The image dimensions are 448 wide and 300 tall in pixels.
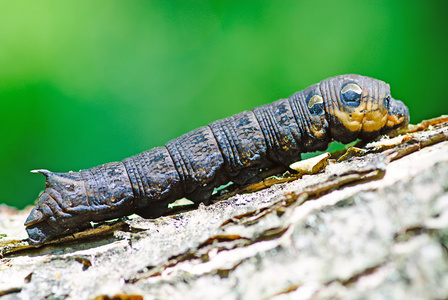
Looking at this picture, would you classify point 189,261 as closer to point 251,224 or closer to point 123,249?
point 251,224

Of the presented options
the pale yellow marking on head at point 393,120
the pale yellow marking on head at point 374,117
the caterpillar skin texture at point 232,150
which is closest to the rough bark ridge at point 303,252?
the caterpillar skin texture at point 232,150

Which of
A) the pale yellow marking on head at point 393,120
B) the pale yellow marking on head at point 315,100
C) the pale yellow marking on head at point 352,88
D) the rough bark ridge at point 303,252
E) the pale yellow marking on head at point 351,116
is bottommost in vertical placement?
the rough bark ridge at point 303,252

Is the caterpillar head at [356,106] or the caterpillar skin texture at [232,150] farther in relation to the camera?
the caterpillar head at [356,106]

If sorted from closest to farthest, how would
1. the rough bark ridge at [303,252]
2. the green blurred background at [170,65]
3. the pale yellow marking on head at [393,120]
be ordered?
the rough bark ridge at [303,252] → the pale yellow marking on head at [393,120] → the green blurred background at [170,65]

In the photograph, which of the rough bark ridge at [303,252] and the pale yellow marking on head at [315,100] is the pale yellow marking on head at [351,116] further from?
the rough bark ridge at [303,252]

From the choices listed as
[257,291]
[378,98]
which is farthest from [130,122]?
[257,291]

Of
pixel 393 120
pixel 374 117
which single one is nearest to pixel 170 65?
pixel 374 117

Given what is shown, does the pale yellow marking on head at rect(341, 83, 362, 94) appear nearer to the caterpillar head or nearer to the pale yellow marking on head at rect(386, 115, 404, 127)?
the caterpillar head
